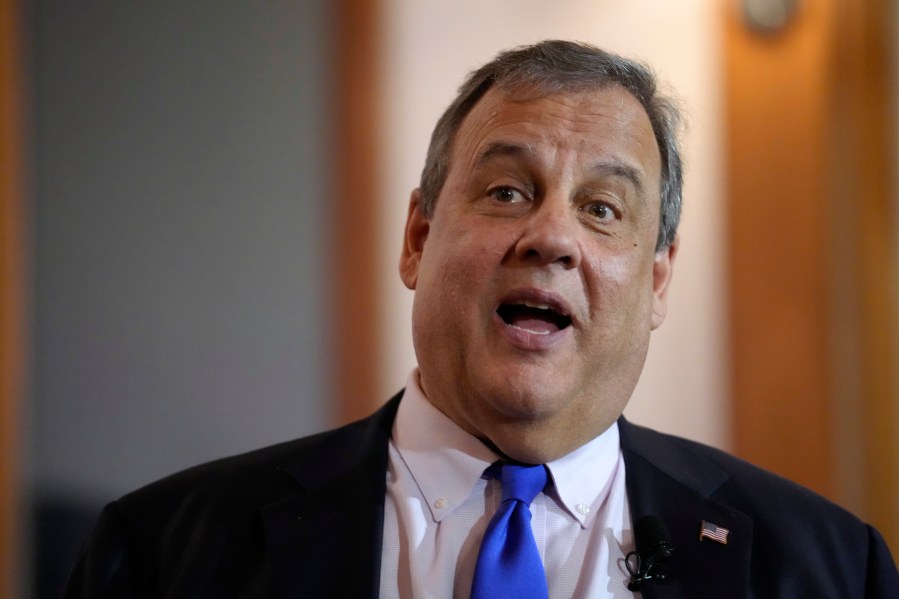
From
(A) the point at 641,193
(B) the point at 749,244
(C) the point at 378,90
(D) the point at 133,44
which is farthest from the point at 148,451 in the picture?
(B) the point at 749,244

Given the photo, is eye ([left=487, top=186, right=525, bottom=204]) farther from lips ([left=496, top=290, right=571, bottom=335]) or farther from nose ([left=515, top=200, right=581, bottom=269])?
lips ([left=496, top=290, right=571, bottom=335])

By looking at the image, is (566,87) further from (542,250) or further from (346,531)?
(346,531)

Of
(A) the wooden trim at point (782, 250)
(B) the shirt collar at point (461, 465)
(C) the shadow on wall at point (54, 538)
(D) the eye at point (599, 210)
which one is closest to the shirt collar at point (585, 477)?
(B) the shirt collar at point (461, 465)

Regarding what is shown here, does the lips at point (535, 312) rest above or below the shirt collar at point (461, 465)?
above

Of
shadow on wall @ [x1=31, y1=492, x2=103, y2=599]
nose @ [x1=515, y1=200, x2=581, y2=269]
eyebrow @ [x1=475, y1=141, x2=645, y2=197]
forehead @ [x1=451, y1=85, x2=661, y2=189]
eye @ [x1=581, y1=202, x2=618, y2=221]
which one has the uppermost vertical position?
forehead @ [x1=451, y1=85, x2=661, y2=189]

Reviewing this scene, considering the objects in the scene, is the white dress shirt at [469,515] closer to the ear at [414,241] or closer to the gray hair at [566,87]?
the ear at [414,241]

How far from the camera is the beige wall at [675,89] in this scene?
2701 millimetres

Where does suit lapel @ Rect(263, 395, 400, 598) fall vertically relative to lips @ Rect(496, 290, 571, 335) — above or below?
below

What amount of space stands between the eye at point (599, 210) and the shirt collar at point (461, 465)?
0.36 metres

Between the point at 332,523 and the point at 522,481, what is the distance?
0.98 feet

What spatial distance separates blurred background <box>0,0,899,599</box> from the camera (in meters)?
2.16

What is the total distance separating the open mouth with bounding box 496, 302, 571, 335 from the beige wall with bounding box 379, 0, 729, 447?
128cm

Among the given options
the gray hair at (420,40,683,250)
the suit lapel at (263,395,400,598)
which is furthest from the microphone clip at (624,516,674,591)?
the gray hair at (420,40,683,250)

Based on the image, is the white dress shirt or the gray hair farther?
the gray hair
